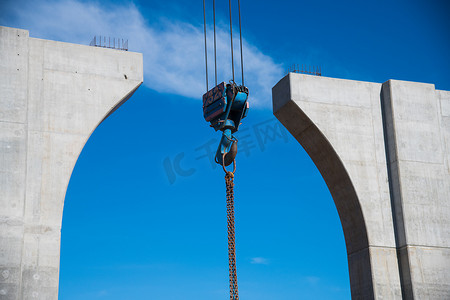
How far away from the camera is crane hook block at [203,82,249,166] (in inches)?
632

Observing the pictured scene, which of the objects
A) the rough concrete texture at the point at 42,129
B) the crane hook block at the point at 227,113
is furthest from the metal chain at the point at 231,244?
the rough concrete texture at the point at 42,129

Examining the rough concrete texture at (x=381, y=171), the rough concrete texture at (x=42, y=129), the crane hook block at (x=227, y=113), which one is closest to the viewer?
the rough concrete texture at (x=42, y=129)

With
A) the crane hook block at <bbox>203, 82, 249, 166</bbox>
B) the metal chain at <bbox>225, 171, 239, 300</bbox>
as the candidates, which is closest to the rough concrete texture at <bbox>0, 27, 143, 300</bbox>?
the crane hook block at <bbox>203, 82, 249, 166</bbox>

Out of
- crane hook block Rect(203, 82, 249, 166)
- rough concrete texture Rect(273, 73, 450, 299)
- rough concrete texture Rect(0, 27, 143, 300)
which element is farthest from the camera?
rough concrete texture Rect(273, 73, 450, 299)

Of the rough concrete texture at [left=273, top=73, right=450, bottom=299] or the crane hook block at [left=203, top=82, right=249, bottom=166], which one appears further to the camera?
the rough concrete texture at [left=273, top=73, right=450, bottom=299]

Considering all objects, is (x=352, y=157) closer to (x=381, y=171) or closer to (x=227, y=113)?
(x=381, y=171)

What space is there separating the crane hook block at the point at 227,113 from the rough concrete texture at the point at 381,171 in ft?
5.50

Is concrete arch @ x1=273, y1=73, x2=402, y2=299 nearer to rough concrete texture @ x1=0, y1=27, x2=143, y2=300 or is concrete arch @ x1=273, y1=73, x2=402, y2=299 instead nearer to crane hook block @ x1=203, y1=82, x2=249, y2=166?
crane hook block @ x1=203, y1=82, x2=249, y2=166

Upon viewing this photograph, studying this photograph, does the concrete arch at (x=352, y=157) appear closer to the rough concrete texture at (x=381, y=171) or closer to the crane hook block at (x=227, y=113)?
the rough concrete texture at (x=381, y=171)

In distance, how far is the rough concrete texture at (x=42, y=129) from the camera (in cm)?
1463

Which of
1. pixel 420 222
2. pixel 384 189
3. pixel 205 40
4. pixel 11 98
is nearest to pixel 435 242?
pixel 420 222

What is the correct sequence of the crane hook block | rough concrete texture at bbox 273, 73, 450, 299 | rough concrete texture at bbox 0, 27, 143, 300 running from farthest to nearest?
rough concrete texture at bbox 273, 73, 450, 299 < the crane hook block < rough concrete texture at bbox 0, 27, 143, 300

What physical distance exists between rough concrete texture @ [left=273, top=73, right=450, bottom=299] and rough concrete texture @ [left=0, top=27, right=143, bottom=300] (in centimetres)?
424

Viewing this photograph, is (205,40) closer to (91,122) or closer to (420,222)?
(91,122)
